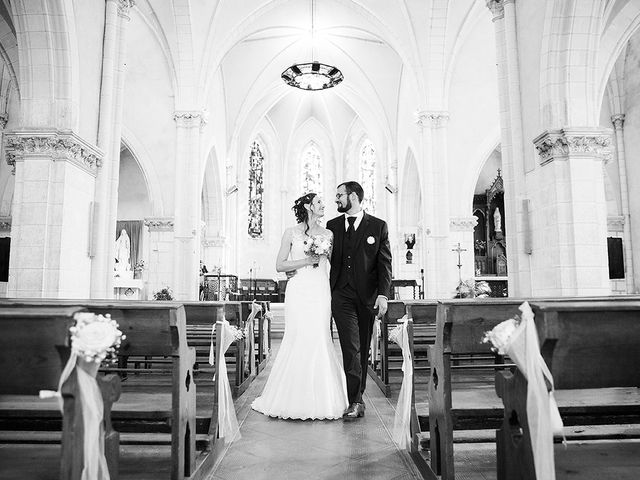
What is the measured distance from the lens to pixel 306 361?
14.5 ft

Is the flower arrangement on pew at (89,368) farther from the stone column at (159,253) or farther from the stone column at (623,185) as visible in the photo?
the stone column at (623,185)

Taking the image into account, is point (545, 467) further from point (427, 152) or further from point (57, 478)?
point (427, 152)

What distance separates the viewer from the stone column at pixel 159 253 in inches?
601

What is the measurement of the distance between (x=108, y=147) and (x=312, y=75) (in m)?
7.97

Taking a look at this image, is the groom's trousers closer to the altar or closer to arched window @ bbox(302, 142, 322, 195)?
the altar

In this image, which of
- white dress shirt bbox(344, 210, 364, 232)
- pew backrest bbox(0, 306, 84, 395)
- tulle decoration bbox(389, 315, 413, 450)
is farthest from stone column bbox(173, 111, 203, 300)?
pew backrest bbox(0, 306, 84, 395)

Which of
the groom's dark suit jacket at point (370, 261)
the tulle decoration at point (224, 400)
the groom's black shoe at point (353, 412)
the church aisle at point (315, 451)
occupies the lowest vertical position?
the church aisle at point (315, 451)

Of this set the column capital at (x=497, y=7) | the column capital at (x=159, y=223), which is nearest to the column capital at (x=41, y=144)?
the column capital at (x=497, y=7)

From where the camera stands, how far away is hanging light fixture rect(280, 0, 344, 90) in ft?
47.2

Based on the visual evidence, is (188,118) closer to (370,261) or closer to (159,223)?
(159,223)

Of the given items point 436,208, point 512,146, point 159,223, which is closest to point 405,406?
point 512,146

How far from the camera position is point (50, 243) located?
7133mm

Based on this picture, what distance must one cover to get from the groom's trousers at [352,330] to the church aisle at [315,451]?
0.33 meters

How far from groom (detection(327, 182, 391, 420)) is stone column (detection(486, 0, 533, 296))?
4.64 metres
